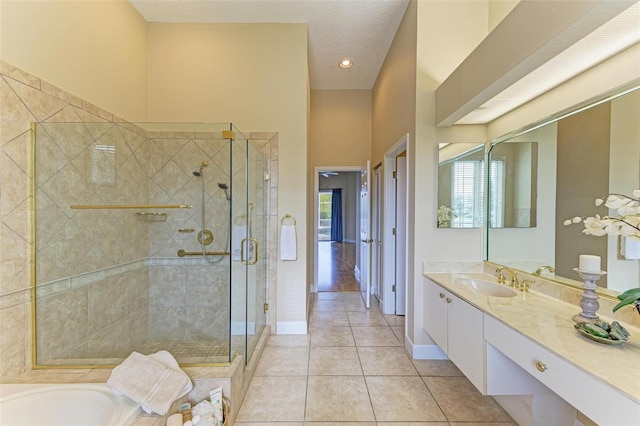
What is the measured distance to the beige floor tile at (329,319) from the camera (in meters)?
3.25

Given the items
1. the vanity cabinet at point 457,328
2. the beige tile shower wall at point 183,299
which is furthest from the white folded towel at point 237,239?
the vanity cabinet at point 457,328

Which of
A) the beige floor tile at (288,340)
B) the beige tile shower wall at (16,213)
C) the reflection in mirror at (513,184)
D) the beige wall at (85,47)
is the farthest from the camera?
the beige floor tile at (288,340)

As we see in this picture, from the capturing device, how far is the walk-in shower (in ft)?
5.83

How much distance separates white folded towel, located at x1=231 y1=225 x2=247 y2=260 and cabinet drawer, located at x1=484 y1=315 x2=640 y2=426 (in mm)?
1928

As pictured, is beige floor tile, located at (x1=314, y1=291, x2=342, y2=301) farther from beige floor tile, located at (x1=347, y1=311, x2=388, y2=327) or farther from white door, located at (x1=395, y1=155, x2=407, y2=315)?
white door, located at (x1=395, y1=155, x2=407, y2=315)

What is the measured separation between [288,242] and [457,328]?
5.77ft

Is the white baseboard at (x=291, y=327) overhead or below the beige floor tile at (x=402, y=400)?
overhead

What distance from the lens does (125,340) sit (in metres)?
2.29

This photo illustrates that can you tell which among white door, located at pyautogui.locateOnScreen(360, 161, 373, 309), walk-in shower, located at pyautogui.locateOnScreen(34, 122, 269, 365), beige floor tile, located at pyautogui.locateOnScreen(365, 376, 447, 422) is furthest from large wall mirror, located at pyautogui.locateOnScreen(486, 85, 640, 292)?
walk-in shower, located at pyautogui.locateOnScreen(34, 122, 269, 365)

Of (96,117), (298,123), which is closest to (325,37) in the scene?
(298,123)

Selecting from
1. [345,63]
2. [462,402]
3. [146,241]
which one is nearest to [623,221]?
[462,402]

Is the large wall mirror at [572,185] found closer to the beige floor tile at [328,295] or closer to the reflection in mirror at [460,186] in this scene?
the reflection in mirror at [460,186]

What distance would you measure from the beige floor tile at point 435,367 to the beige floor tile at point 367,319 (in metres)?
0.85

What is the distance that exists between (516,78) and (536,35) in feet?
0.95
